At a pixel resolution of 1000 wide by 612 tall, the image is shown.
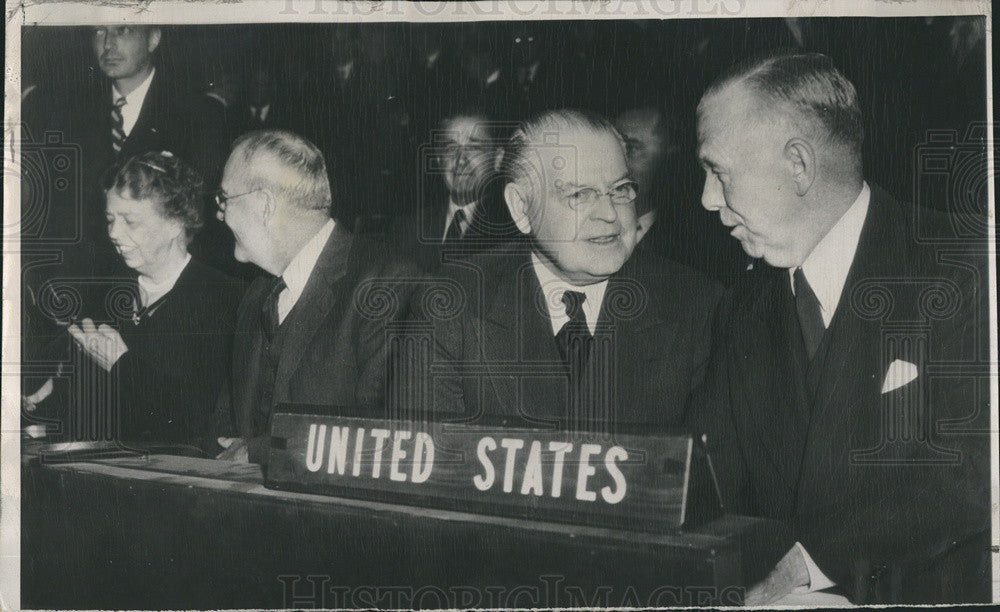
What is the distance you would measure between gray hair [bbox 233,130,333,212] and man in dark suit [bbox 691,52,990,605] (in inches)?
44.9

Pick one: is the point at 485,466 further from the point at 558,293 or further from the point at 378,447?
the point at 558,293

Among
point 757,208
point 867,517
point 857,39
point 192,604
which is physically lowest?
point 192,604

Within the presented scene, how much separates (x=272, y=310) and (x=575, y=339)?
93 cm

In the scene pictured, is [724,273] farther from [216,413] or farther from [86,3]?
[86,3]

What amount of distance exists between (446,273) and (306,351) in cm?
49

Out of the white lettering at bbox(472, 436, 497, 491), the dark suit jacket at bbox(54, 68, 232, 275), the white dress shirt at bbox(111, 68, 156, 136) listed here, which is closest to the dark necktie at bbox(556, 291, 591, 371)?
the white lettering at bbox(472, 436, 497, 491)

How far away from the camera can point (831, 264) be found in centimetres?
278

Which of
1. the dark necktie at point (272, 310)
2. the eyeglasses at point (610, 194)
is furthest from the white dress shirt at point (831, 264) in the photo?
the dark necktie at point (272, 310)

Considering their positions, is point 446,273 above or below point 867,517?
above

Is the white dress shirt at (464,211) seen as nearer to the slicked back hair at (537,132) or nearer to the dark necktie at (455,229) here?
the dark necktie at (455,229)

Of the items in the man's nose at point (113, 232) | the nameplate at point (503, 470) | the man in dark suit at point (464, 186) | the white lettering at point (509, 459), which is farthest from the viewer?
the man's nose at point (113, 232)

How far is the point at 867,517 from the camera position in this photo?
2.76 metres

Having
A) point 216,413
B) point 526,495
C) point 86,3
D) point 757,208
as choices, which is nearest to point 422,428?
point 526,495

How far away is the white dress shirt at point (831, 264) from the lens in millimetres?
2766
